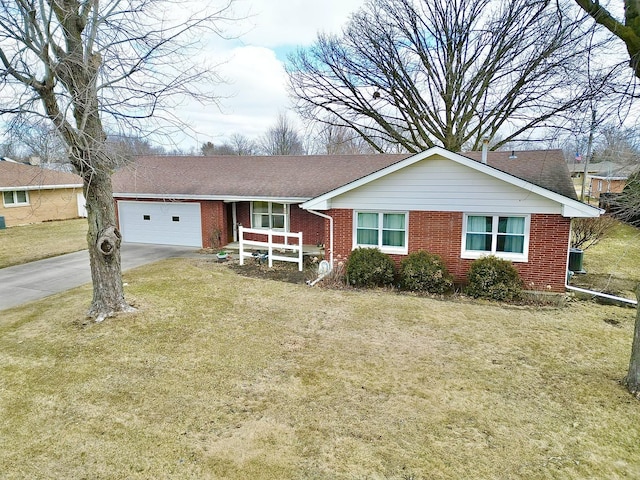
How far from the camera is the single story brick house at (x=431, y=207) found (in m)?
10.6

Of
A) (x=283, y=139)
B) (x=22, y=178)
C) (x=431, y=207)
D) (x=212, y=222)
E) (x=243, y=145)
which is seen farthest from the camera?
→ (x=243, y=145)

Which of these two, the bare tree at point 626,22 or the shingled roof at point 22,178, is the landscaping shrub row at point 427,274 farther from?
the shingled roof at point 22,178

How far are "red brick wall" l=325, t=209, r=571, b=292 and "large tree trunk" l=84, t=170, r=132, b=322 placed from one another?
21.1 ft

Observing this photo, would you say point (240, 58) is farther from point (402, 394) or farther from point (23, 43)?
point (402, 394)

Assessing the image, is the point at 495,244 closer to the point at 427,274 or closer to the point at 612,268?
the point at 427,274

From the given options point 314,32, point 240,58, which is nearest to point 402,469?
point 240,58

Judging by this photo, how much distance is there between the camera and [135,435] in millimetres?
4785

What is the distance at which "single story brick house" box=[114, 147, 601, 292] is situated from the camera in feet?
34.9

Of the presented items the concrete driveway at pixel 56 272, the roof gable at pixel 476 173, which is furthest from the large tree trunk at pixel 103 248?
the roof gable at pixel 476 173

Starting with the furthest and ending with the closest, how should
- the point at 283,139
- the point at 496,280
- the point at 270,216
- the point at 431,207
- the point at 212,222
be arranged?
the point at 283,139
the point at 212,222
the point at 270,216
the point at 431,207
the point at 496,280

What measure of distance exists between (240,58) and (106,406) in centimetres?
721

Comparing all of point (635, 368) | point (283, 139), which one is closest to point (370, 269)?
point (635, 368)

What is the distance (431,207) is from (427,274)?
202 centimetres

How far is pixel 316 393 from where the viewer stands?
5766 mm
